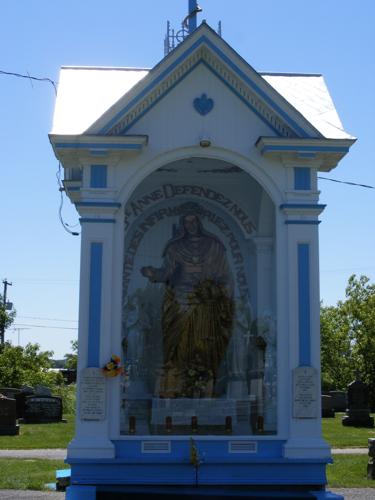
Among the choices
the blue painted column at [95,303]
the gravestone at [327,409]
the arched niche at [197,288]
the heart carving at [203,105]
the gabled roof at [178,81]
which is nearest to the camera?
the blue painted column at [95,303]

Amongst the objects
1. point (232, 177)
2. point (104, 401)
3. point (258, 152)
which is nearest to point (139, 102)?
point (258, 152)

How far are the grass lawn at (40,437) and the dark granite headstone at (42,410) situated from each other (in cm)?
97

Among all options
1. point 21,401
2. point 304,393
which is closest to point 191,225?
point 304,393

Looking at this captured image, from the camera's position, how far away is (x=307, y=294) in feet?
31.0

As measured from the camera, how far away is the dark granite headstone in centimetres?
2833

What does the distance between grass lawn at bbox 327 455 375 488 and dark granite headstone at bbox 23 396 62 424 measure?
45.5 ft

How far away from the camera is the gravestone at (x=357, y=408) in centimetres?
2736

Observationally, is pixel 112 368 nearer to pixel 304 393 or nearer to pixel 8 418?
pixel 304 393

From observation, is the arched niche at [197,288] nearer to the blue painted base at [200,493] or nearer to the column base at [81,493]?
the blue painted base at [200,493]

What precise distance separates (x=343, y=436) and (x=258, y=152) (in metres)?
14.7

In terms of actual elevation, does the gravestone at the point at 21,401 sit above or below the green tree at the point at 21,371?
below

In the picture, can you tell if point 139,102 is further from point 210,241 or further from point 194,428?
point 194,428

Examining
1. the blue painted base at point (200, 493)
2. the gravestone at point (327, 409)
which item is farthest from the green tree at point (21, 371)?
the blue painted base at point (200, 493)

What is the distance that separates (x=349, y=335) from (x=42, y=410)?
79.3ft
